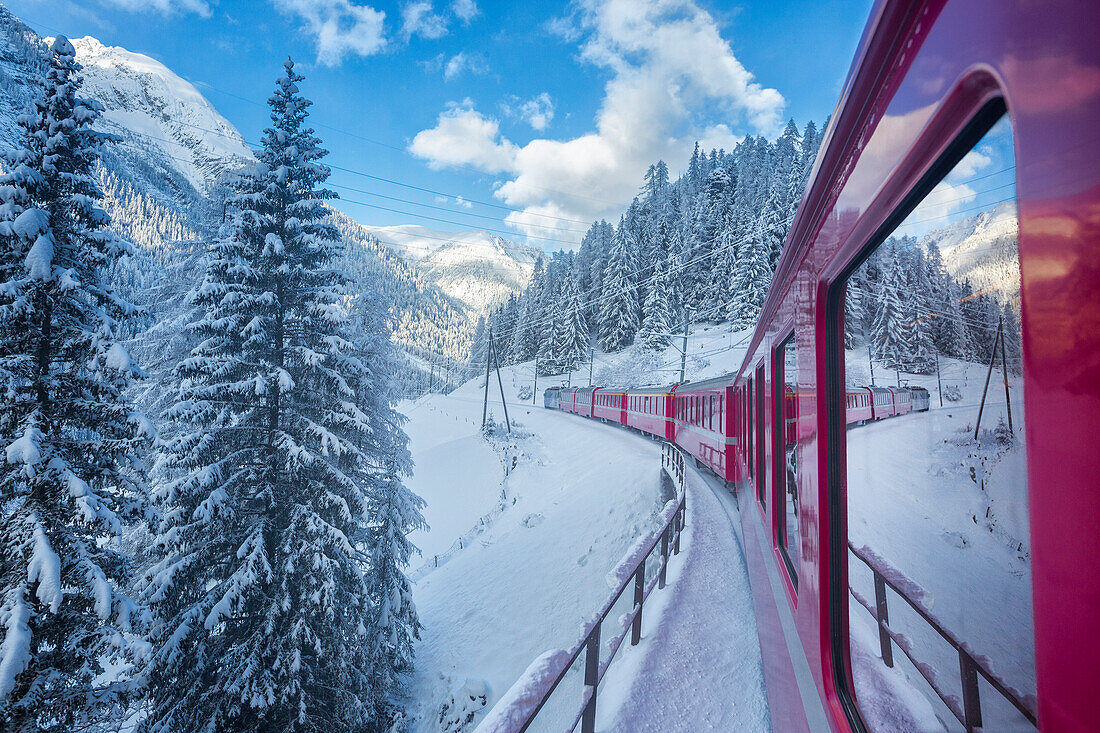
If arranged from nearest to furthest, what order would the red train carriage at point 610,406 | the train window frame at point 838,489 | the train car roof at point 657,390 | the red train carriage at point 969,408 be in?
1. the red train carriage at point 969,408
2. the train window frame at point 838,489
3. the train car roof at point 657,390
4. the red train carriage at point 610,406

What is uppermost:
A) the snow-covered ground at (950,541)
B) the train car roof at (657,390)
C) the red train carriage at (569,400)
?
the snow-covered ground at (950,541)

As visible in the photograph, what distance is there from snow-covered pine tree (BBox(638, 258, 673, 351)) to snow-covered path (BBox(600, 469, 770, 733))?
159 feet

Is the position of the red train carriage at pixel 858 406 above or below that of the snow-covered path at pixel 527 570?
above

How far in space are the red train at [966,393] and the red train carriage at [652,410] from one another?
18756 mm

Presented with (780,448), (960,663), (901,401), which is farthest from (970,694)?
(780,448)

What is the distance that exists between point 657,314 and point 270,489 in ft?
164

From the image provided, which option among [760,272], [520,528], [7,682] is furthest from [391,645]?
[760,272]

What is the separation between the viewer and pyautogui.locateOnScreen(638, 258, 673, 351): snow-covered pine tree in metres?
55.7

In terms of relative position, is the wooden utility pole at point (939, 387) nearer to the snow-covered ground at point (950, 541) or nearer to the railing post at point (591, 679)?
the snow-covered ground at point (950, 541)

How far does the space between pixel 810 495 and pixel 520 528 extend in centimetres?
1901

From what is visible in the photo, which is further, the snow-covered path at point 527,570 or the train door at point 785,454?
the snow-covered path at point 527,570

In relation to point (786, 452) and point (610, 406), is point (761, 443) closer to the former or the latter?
point (786, 452)

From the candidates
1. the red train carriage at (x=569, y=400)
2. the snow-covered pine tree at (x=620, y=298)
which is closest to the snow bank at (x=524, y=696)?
the red train carriage at (x=569, y=400)

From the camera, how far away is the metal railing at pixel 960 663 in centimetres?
104
